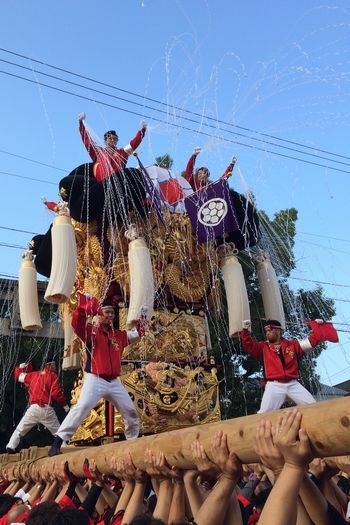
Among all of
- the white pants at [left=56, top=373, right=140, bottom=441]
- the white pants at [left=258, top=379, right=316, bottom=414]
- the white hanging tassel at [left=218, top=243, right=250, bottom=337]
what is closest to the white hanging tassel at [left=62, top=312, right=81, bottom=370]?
the white pants at [left=56, top=373, right=140, bottom=441]

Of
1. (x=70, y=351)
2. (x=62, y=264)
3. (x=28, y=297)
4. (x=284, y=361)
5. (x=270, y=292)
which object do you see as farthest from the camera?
(x=70, y=351)

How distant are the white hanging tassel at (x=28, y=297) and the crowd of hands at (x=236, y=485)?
3777 millimetres

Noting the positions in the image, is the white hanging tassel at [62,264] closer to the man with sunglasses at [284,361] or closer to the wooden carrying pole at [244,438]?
the man with sunglasses at [284,361]

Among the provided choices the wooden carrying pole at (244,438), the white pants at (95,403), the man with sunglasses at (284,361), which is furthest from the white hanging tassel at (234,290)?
the wooden carrying pole at (244,438)

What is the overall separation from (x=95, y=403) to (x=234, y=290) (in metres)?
2.24

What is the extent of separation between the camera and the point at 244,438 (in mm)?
2291

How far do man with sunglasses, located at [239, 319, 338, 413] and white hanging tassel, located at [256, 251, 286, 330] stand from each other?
0.83 meters

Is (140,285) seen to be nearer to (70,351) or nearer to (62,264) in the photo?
(62,264)

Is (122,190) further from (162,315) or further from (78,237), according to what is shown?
(162,315)

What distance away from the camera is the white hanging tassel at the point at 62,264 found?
6.22 metres

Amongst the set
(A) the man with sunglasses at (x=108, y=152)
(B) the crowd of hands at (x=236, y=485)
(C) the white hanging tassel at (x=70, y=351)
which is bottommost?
(B) the crowd of hands at (x=236, y=485)

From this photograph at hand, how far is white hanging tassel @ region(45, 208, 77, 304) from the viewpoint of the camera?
6.22 metres

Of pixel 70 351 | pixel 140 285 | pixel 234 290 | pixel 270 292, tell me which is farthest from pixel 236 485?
pixel 70 351

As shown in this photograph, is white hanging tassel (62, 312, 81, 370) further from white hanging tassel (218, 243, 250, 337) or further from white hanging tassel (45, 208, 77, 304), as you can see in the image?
white hanging tassel (218, 243, 250, 337)
